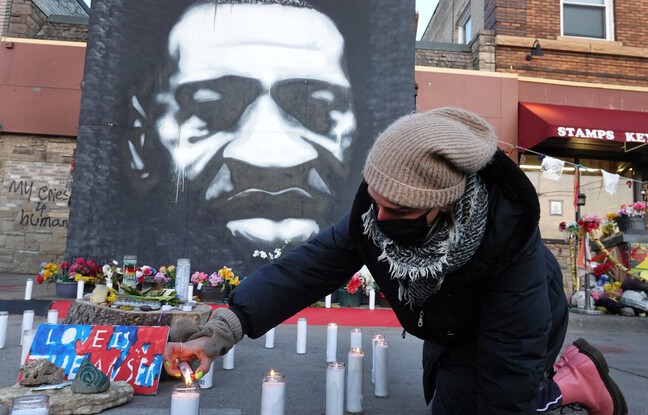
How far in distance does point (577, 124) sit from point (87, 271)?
8.83 m

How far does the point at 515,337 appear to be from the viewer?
157cm

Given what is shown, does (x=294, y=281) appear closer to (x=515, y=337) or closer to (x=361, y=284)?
(x=515, y=337)

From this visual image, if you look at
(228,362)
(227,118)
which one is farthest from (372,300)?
(227,118)

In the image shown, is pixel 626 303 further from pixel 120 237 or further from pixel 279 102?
pixel 120 237

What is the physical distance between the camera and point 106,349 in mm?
2982

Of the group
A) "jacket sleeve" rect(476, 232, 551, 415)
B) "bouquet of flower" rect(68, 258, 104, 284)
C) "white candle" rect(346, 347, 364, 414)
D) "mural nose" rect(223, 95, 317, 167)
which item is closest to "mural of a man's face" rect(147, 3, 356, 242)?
"mural nose" rect(223, 95, 317, 167)

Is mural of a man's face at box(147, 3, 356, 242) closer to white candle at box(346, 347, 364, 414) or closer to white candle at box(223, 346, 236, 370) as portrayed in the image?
white candle at box(223, 346, 236, 370)

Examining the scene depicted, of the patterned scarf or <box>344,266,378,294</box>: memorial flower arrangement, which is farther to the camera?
<box>344,266,378,294</box>: memorial flower arrangement

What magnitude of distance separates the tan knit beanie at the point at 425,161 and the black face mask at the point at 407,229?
111 mm

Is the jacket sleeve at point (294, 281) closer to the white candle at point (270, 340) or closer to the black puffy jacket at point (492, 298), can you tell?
the black puffy jacket at point (492, 298)

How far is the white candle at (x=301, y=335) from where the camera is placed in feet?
Answer: 13.6

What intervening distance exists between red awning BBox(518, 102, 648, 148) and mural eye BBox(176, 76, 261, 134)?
5.40 m

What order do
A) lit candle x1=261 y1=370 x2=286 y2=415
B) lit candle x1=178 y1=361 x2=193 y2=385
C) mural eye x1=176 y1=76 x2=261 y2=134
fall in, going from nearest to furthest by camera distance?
lit candle x1=178 y1=361 x2=193 y2=385
lit candle x1=261 y1=370 x2=286 y2=415
mural eye x1=176 y1=76 x2=261 y2=134

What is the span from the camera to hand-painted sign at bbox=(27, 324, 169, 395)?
2906 mm
